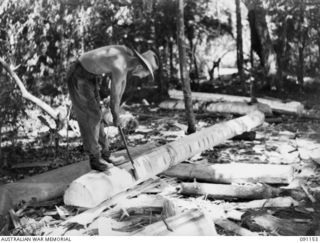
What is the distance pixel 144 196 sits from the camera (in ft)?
16.3

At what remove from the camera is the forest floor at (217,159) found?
14.1 feet

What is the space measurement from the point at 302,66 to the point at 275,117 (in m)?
2.06

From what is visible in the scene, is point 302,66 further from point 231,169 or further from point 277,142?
point 231,169

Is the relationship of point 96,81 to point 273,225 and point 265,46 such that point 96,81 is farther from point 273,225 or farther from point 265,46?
point 265,46

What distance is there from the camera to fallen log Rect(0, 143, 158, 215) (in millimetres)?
4816

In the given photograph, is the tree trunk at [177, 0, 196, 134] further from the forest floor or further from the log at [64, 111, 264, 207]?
the log at [64, 111, 264, 207]

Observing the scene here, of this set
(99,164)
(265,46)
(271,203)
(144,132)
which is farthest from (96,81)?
(265,46)

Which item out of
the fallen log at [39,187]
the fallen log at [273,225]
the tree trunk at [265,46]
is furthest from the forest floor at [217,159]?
the tree trunk at [265,46]

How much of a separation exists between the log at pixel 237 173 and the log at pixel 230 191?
0.30 meters

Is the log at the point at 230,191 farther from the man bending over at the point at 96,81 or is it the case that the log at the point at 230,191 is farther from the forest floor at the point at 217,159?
the man bending over at the point at 96,81

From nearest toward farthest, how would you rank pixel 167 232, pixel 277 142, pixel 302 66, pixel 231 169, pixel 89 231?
1. pixel 167 232
2. pixel 89 231
3. pixel 231 169
4. pixel 277 142
5. pixel 302 66

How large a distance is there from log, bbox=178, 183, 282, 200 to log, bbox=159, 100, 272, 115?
14.8ft

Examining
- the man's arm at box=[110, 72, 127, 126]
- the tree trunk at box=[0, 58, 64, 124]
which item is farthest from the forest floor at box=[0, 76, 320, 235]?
the man's arm at box=[110, 72, 127, 126]

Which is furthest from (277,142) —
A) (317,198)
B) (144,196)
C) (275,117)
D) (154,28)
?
(154,28)
